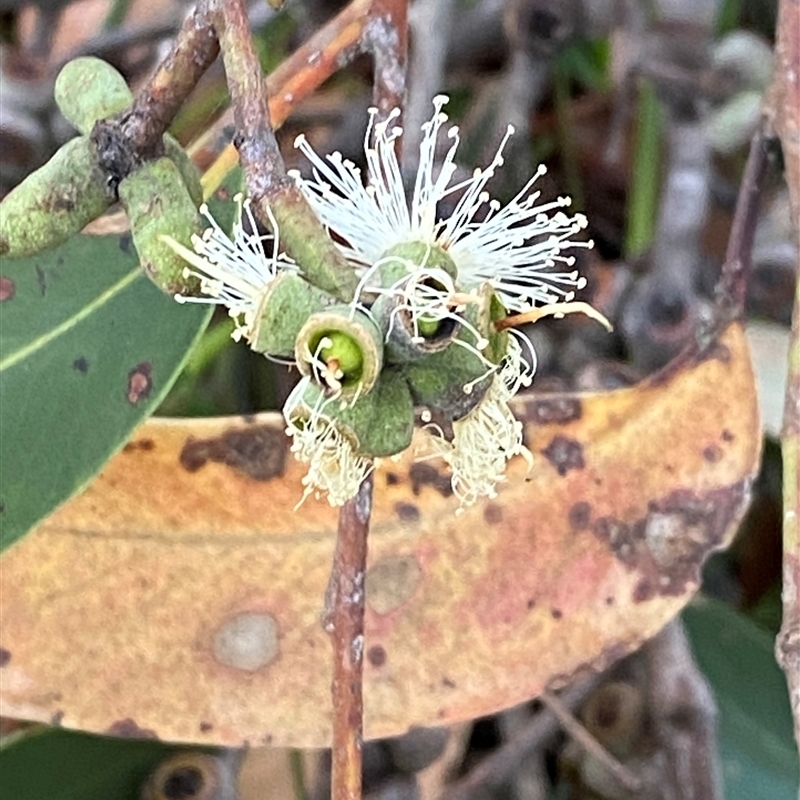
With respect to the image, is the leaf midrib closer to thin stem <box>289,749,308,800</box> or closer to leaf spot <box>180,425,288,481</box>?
A: leaf spot <box>180,425,288,481</box>

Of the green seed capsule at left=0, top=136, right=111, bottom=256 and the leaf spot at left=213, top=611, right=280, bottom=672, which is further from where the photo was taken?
the leaf spot at left=213, top=611, right=280, bottom=672

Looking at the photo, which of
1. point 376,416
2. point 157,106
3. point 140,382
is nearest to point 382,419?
point 376,416

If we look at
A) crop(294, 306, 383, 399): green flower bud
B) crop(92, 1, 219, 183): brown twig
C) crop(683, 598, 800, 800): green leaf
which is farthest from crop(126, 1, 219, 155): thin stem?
crop(683, 598, 800, 800): green leaf

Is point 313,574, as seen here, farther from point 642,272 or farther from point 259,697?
point 642,272

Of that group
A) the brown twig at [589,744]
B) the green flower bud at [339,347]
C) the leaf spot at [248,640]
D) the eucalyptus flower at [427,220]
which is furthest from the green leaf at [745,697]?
the green flower bud at [339,347]

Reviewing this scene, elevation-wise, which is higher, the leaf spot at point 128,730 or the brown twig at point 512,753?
the brown twig at point 512,753

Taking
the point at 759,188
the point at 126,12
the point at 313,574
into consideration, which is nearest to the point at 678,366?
the point at 759,188

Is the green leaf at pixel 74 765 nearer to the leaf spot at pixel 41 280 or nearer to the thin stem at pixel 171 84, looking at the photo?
the leaf spot at pixel 41 280
